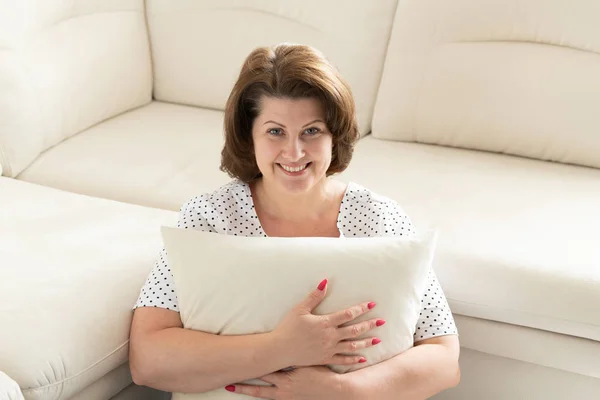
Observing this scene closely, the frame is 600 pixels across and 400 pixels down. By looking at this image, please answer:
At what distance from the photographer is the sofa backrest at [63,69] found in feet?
7.91

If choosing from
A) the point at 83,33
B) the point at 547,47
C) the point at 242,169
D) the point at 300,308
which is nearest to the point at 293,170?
Answer: the point at 242,169

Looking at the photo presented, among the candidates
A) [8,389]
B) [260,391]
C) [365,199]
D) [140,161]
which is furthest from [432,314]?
[140,161]

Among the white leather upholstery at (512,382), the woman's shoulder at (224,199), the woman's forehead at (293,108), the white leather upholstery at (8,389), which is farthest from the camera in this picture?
the white leather upholstery at (512,382)

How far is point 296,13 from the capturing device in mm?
2699

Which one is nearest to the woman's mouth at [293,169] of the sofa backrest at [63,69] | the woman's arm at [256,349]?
the woman's arm at [256,349]

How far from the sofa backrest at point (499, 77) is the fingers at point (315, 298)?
41.1 inches

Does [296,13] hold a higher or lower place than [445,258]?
higher

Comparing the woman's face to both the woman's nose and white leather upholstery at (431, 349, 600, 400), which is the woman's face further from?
white leather upholstery at (431, 349, 600, 400)

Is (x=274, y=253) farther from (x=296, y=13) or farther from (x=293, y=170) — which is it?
(x=296, y=13)

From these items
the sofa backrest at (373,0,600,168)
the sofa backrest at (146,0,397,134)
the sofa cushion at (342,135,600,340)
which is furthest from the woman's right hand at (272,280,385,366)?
the sofa backrest at (146,0,397,134)

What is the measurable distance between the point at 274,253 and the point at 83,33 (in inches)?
53.6

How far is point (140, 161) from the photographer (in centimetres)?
248

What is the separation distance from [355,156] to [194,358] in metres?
1.04

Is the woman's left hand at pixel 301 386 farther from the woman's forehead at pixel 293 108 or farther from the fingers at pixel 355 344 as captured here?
the woman's forehead at pixel 293 108
